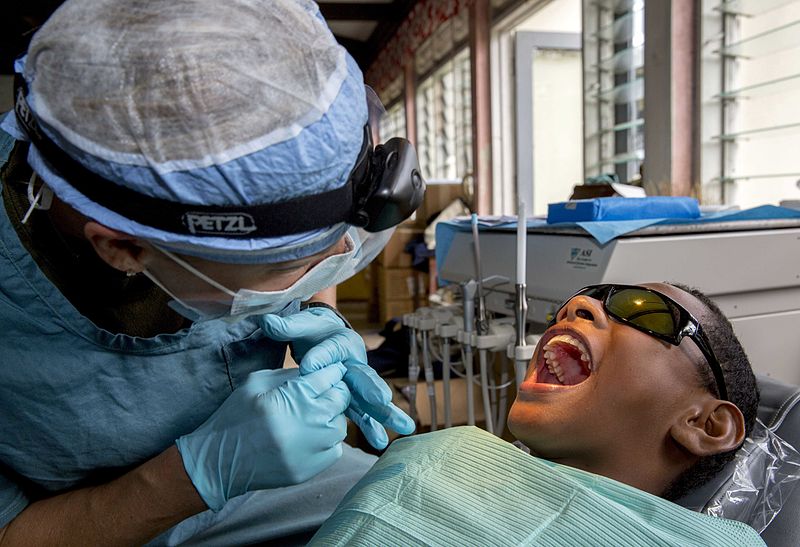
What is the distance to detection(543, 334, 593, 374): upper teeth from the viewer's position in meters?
1.29

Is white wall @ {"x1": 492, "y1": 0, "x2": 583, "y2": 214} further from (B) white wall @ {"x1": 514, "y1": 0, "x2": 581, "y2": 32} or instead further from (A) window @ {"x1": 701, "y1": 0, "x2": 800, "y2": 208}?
(A) window @ {"x1": 701, "y1": 0, "x2": 800, "y2": 208}

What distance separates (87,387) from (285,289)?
38 centimetres

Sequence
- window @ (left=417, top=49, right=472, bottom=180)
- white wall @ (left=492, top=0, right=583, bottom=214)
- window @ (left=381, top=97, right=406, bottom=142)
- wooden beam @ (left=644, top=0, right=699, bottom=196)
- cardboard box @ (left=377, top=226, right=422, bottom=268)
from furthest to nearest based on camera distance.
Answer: window @ (left=381, top=97, right=406, bottom=142), window @ (left=417, top=49, right=472, bottom=180), white wall @ (left=492, top=0, right=583, bottom=214), cardboard box @ (left=377, top=226, right=422, bottom=268), wooden beam @ (left=644, top=0, right=699, bottom=196)

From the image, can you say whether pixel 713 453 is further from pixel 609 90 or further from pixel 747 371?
pixel 609 90

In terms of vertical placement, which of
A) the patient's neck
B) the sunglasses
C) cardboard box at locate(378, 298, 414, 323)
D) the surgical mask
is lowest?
cardboard box at locate(378, 298, 414, 323)

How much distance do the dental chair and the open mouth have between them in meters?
0.32

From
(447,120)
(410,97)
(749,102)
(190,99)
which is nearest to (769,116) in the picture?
(749,102)

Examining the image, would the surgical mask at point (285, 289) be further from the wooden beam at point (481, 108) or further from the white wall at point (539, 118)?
A: the white wall at point (539, 118)

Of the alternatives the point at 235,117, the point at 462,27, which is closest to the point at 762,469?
the point at 235,117

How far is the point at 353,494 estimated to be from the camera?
109cm

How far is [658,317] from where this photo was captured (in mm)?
1215

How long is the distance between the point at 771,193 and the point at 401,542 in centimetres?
284

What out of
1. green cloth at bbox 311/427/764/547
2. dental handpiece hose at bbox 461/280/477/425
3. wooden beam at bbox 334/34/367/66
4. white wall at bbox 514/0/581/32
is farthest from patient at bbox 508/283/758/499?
wooden beam at bbox 334/34/367/66

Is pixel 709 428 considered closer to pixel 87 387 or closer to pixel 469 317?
pixel 469 317
